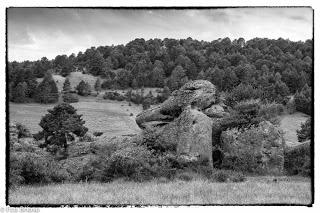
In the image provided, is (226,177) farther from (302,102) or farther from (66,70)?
(66,70)

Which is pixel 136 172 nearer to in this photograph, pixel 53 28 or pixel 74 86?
pixel 53 28

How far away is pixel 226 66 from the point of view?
33.4m

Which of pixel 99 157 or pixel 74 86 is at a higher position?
pixel 74 86

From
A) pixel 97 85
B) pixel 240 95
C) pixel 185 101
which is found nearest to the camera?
pixel 185 101

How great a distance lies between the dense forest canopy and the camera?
26938mm

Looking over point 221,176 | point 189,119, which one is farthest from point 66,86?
point 221,176

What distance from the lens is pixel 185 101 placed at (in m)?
22.6

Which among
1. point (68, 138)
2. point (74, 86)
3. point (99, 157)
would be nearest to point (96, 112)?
point (74, 86)

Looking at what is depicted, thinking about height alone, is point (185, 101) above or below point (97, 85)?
below

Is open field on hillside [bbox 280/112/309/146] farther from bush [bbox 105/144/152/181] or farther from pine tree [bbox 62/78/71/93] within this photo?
pine tree [bbox 62/78/71/93]

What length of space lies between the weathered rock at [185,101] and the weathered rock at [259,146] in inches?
124

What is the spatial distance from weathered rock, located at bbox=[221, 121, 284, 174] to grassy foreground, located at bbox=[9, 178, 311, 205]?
11.9ft

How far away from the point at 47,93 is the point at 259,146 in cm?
1835

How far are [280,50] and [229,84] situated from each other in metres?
4.01
